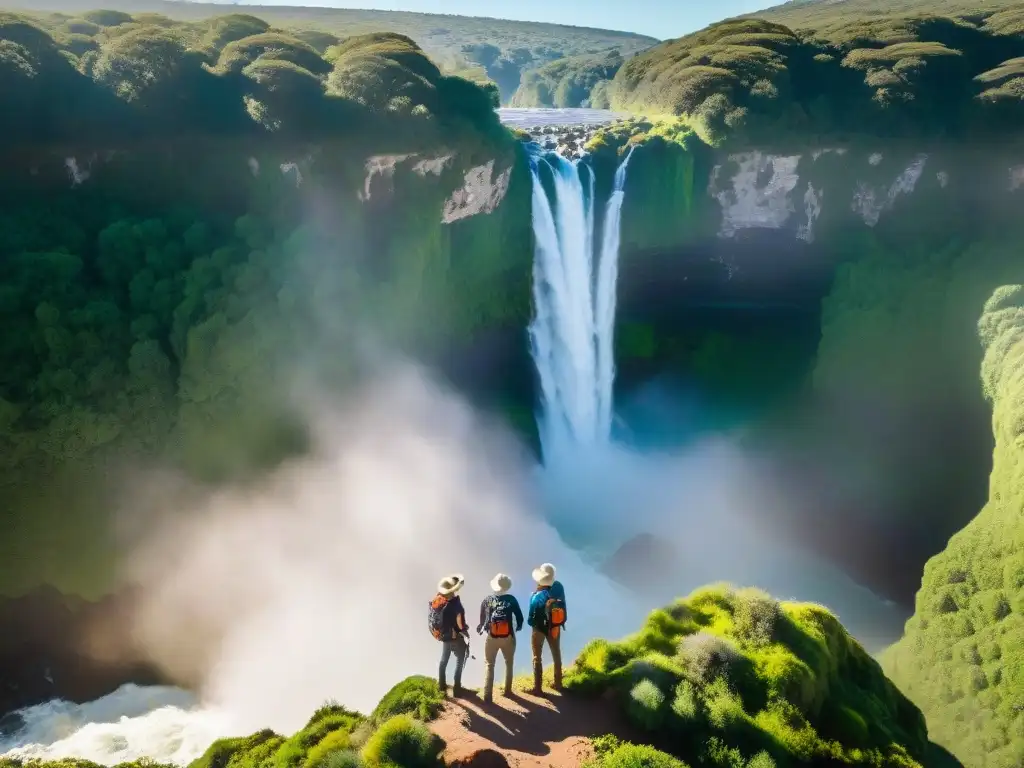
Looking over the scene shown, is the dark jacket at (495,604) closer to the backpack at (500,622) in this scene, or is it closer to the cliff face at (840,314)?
the backpack at (500,622)

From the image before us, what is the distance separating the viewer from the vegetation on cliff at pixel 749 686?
33.1 ft

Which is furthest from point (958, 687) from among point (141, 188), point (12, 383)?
point (141, 188)

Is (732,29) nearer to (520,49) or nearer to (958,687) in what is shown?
(958,687)

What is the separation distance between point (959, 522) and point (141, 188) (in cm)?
3201

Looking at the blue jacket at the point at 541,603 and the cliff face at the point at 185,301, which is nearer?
the blue jacket at the point at 541,603

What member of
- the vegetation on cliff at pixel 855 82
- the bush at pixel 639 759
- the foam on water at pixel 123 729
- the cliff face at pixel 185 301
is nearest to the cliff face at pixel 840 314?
the vegetation on cliff at pixel 855 82

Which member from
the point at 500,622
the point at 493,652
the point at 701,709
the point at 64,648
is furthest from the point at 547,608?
the point at 64,648

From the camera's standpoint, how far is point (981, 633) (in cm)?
1800

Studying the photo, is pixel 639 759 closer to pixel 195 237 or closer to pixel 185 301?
pixel 185 301

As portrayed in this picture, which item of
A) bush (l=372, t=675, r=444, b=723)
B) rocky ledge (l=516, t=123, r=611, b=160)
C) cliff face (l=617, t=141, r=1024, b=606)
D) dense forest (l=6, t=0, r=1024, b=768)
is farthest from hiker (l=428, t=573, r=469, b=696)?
rocky ledge (l=516, t=123, r=611, b=160)

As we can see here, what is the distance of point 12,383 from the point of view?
18.8m

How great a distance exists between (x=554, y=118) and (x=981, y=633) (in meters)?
32.2

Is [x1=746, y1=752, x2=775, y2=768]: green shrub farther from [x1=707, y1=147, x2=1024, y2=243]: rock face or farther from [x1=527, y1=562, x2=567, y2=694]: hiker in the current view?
[x1=707, y1=147, x2=1024, y2=243]: rock face

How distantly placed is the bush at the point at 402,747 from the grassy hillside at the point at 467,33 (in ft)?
141
